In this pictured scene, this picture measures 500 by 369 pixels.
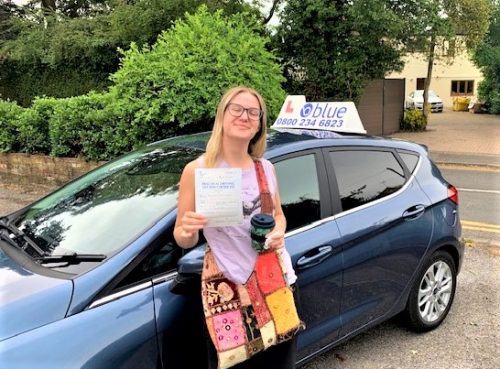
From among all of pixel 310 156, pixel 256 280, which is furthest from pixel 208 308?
pixel 310 156

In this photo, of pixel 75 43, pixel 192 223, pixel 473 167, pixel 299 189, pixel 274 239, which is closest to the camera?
pixel 192 223

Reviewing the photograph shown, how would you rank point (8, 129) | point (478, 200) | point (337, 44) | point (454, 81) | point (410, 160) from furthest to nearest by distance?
1. point (454, 81)
2. point (337, 44)
3. point (8, 129)
4. point (478, 200)
5. point (410, 160)

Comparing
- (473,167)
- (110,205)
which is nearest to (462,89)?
(473,167)

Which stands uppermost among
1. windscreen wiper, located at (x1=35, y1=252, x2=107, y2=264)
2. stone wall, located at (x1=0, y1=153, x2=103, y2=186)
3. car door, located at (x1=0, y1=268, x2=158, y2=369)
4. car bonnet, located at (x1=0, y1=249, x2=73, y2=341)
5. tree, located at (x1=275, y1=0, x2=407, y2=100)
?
tree, located at (x1=275, y1=0, x2=407, y2=100)

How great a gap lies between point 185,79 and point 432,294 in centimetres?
456

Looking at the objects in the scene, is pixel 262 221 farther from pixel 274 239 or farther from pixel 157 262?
pixel 157 262

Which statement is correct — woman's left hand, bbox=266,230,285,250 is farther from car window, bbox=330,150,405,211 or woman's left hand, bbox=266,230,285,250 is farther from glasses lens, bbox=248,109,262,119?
car window, bbox=330,150,405,211

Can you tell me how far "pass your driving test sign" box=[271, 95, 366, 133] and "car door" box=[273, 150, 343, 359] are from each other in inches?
30.0

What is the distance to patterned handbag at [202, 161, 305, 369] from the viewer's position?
6.88ft

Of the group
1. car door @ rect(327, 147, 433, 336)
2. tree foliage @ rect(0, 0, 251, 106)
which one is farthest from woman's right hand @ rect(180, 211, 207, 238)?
tree foliage @ rect(0, 0, 251, 106)

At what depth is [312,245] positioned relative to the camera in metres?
2.81

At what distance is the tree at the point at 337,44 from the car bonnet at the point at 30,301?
11666mm

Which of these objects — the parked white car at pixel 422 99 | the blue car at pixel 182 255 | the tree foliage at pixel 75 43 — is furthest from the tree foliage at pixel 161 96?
the parked white car at pixel 422 99

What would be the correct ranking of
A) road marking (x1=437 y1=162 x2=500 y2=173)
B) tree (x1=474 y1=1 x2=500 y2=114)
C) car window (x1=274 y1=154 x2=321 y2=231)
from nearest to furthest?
car window (x1=274 y1=154 x2=321 y2=231)
road marking (x1=437 y1=162 x2=500 y2=173)
tree (x1=474 y1=1 x2=500 y2=114)
